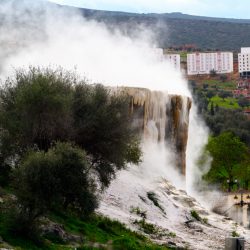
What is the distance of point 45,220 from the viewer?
17922 mm

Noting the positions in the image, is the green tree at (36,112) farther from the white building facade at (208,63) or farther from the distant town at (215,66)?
the white building facade at (208,63)

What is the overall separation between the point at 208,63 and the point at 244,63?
9356 millimetres

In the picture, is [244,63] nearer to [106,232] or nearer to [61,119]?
[61,119]

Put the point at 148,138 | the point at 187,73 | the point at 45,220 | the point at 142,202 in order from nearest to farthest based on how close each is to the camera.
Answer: the point at 45,220 → the point at 142,202 → the point at 148,138 → the point at 187,73

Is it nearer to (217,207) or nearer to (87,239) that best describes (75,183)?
(87,239)

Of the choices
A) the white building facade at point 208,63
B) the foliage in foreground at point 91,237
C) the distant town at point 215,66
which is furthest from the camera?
the white building facade at point 208,63

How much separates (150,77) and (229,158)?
390 inches

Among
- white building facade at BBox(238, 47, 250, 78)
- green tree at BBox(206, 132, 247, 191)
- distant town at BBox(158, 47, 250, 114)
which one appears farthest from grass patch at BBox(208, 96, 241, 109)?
green tree at BBox(206, 132, 247, 191)

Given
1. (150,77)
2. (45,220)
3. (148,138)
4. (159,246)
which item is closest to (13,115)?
(45,220)

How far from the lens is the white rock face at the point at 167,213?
22.7 m

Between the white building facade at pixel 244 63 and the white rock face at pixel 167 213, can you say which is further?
the white building facade at pixel 244 63

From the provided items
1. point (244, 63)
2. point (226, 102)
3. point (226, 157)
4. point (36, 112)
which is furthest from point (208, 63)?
point (36, 112)

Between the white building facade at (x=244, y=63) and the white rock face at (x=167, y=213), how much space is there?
13795 centimetres

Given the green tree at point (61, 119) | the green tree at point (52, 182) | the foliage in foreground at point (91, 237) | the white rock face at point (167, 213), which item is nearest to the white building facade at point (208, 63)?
the white rock face at point (167, 213)
